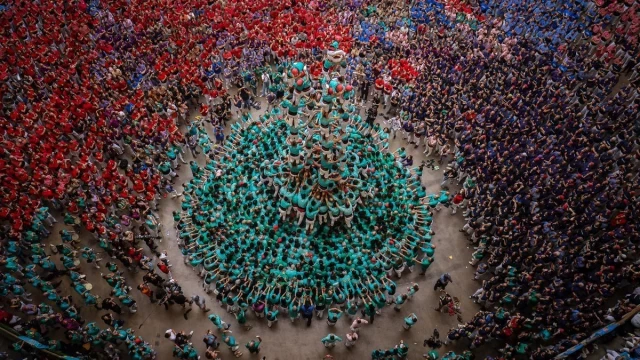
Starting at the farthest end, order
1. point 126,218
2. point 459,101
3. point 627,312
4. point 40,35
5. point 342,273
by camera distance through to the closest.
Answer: point 40,35, point 459,101, point 126,218, point 342,273, point 627,312

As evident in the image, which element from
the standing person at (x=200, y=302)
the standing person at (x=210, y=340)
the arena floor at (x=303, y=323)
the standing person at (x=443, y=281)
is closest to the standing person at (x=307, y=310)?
the arena floor at (x=303, y=323)

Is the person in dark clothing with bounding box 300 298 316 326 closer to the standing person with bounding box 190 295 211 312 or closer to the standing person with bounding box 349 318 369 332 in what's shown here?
the standing person with bounding box 349 318 369 332

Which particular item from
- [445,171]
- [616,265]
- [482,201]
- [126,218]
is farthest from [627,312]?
[126,218]

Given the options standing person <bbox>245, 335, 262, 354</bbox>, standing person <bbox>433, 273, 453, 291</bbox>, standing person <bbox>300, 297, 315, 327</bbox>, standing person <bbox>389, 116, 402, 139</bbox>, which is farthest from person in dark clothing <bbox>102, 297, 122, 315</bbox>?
standing person <bbox>389, 116, 402, 139</bbox>

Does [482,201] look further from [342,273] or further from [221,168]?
[221,168]

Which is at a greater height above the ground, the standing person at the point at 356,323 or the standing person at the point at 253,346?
the standing person at the point at 356,323

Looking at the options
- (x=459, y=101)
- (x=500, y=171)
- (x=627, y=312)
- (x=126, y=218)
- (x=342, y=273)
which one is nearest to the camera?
(x=627, y=312)

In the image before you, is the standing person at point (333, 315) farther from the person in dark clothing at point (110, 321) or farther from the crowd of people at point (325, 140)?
the person in dark clothing at point (110, 321)
